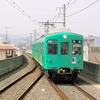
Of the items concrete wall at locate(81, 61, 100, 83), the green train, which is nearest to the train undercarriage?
the green train

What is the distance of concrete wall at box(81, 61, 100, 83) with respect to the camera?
555 inches

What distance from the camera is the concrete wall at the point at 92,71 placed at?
14102 mm

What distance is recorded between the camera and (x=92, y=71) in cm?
1521

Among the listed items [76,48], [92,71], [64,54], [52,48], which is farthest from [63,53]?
[92,71]

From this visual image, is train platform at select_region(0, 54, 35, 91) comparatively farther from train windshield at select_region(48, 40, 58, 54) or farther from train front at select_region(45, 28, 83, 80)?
train windshield at select_region(48, 40, 58, 54)

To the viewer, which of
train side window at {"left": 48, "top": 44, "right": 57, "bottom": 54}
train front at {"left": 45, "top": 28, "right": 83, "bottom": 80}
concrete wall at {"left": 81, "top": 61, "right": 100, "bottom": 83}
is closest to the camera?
train front at {"left": 45, "top": 28, "right": 83, "bottom": 80}

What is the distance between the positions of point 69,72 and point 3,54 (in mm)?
24949

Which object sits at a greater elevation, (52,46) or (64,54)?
(52,46)

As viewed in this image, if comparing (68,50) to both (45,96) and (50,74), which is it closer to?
(50,74)

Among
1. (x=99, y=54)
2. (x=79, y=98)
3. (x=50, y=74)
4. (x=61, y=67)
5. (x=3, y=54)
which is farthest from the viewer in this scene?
(x=3, y=54)

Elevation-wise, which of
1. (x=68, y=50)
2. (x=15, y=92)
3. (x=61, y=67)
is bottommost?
(x=15, y=92)

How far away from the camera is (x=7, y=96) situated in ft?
32.3

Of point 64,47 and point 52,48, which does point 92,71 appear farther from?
point 52,48

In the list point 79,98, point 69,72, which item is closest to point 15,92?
point 79,98
